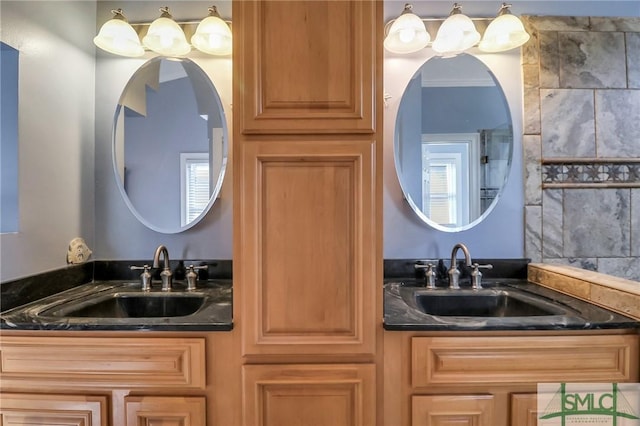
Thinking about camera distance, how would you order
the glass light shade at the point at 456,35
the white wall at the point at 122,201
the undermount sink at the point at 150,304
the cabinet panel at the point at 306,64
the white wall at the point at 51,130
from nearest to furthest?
the cabinet panel at the point at 306,64, the white wall at the point at 51,130, the undermount sink at the point at 150,304, the glass light shade at the point at 456,35, the white wall at the point at 122,201

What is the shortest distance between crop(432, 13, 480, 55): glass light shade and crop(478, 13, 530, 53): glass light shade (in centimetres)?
6

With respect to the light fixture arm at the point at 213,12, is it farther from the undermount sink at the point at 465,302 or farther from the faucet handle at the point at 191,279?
the undermount sink at the point at 465,302

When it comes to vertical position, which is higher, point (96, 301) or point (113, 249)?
point (113, 249)

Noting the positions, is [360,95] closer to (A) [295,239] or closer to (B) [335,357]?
(A) [295,239]

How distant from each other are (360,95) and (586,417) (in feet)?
3.82

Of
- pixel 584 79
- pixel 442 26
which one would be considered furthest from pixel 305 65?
pixel 584 79

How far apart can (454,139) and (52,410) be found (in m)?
1.82

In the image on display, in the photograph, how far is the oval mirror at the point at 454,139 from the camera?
1.51 m

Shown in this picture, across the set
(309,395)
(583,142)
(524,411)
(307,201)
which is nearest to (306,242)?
(307,201)

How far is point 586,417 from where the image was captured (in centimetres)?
94

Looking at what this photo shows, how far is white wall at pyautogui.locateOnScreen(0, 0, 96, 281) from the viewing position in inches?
46.1

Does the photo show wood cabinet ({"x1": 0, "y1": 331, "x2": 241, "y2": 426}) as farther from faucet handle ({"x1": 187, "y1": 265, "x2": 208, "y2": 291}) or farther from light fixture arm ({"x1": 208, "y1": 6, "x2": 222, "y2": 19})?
light fixture arm ({"x1": 208, "y1": 6, "x2": 222, "y2": 19})

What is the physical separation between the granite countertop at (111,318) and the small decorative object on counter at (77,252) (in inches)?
4.7

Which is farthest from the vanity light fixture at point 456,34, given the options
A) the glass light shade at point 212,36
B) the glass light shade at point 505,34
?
the glass light shade at point 212,36
